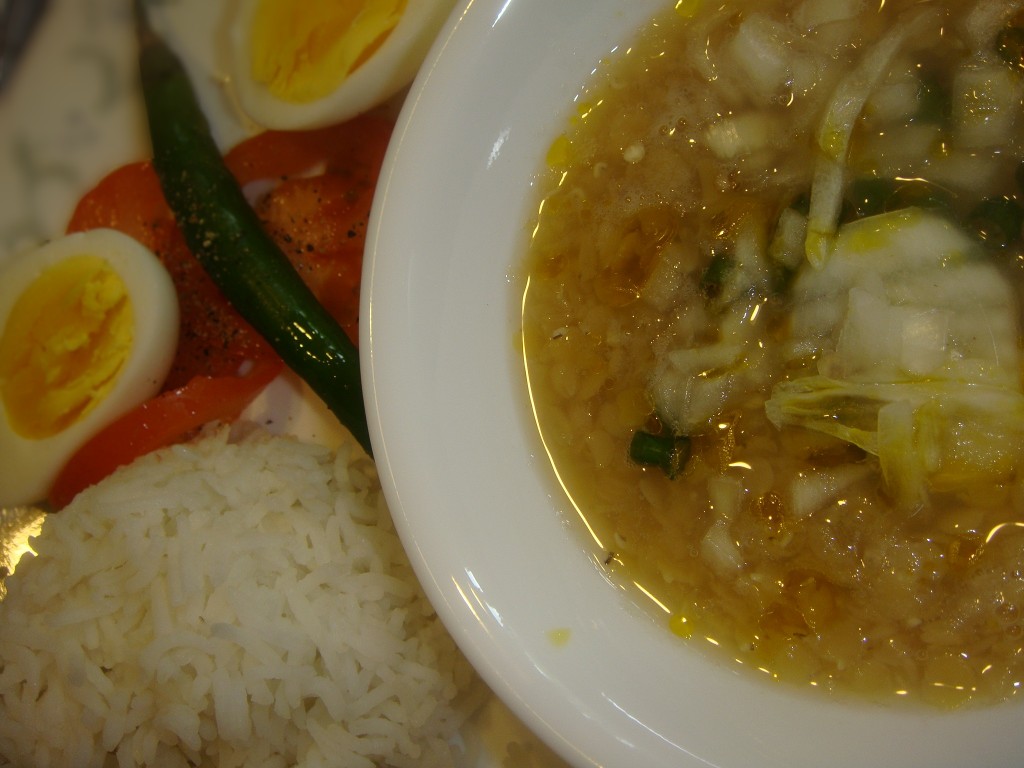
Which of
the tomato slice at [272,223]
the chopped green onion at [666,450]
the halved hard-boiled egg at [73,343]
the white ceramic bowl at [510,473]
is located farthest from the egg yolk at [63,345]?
the chopped green onion at [666,450]

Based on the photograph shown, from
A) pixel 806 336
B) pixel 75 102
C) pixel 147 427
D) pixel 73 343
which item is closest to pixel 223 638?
pixel 147 427

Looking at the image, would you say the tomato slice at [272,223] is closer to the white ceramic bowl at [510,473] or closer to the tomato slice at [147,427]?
the tomato slice at [147,427]

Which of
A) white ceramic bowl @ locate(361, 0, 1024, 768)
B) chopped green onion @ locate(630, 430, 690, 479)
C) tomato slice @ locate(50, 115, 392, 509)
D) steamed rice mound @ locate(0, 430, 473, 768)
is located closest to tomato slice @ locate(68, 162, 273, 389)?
tomato slice @ locate(50, 115, 392, 509)

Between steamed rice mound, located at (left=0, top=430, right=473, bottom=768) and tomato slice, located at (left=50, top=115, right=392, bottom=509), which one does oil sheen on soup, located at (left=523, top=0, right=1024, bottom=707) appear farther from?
tomato slice, located at (left=50, top=115, right=392, bottom=509)

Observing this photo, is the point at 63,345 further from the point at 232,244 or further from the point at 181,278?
the point at 232,244

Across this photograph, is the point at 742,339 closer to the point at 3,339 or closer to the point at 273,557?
the point at 273,557

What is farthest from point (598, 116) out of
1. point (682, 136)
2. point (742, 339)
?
point (742, 339)
